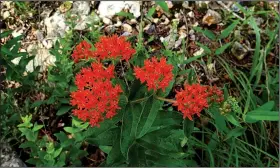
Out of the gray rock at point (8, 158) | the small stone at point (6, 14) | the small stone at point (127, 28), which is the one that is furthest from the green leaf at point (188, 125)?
the small stone at point (6, 14)

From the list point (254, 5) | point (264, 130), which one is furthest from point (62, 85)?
point (254, 5)

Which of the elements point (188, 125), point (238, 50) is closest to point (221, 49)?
point (238, 50)

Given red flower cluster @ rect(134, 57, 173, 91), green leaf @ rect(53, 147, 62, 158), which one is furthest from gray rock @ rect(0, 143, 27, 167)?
red flower cluster @ rect(134, 57, 173, 91)

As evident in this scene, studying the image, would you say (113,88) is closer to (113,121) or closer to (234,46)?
(113,121)

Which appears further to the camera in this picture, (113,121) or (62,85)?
(62,85)

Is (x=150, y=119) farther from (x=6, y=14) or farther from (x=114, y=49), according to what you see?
(x=6, y=14)

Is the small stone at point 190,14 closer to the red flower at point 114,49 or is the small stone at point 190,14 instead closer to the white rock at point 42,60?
the white rock at point 42,60
